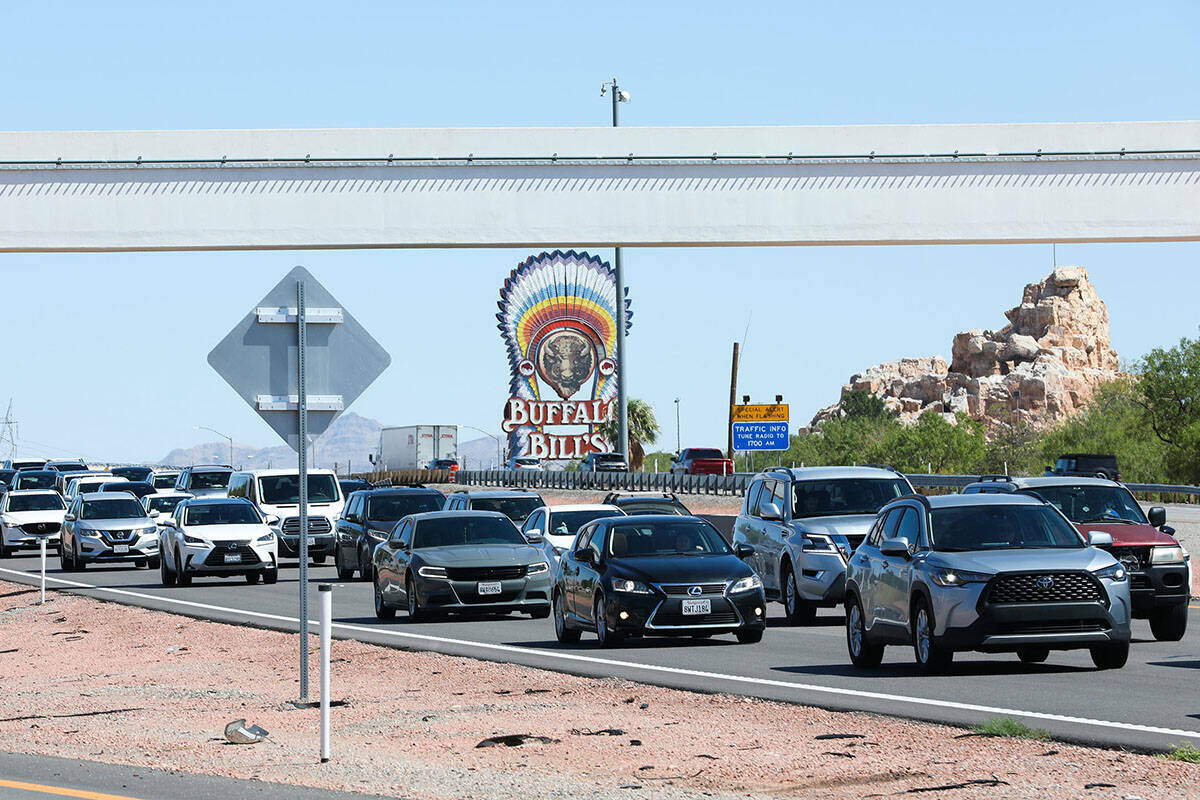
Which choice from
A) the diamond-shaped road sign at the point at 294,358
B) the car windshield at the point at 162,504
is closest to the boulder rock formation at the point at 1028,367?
the car windshield at the point at 162,504

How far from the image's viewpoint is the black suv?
113 ft

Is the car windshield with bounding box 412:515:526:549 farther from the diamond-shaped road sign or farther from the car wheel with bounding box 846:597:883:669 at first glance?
the diamond-shaped road sign

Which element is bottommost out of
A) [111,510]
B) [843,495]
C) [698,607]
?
[698,607]

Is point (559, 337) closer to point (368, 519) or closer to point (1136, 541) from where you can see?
point (368, 519)

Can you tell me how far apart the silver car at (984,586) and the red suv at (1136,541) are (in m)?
2.55

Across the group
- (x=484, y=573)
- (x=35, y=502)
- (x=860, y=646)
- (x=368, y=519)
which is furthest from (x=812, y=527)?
(x=35, y=502)

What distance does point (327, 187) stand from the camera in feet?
133

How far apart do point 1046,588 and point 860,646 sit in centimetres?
229

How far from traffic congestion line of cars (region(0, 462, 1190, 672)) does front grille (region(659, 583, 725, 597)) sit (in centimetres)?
2

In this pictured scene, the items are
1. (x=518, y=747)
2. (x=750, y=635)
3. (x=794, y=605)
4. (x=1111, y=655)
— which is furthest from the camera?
(x=794, y=605)

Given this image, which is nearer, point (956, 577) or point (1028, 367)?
point (956, 577)

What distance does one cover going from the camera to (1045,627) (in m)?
15.5

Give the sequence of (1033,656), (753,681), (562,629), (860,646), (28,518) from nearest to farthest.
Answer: (753,681) < (860,646) < (1033,656) < (562,629) < (28,518)

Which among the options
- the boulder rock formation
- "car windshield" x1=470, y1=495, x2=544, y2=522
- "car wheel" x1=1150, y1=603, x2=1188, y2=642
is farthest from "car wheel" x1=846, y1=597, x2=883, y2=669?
the boulder rock formation
